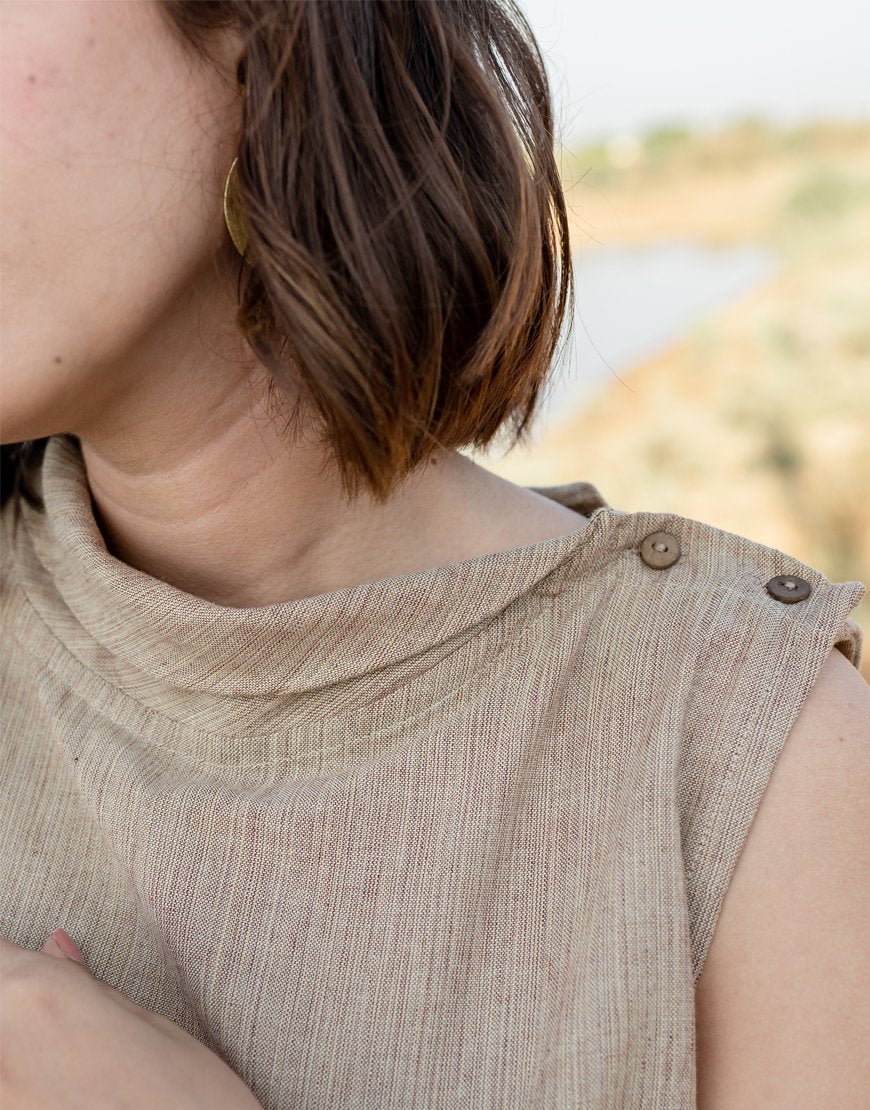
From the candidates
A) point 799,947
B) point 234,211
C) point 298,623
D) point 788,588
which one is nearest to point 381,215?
point 234,211

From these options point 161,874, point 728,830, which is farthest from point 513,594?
point 161,874

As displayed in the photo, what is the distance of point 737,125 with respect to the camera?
1408cm

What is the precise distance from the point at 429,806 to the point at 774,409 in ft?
24.1

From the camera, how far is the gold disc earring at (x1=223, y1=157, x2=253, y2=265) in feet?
2.95

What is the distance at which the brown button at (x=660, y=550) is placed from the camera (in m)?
1.03

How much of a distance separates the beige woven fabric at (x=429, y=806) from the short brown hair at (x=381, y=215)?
161 millimetres

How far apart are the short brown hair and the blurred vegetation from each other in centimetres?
398

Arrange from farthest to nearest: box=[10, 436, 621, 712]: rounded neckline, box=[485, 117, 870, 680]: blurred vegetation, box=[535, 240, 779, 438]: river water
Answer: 1. box=[535, 240, 779, 438]: river water
2. box=[485, 117, 870, 680]: blurred vegetation
3. box=[10, 436, 621, 712]: rounded neckline

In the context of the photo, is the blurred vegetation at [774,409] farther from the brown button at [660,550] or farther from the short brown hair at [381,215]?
the short brown hair at [381,215]

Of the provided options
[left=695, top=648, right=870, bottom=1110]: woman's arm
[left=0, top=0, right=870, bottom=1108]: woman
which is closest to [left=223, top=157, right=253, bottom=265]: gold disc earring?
[left=0, top=0, right=870, bottom=1108]: woman

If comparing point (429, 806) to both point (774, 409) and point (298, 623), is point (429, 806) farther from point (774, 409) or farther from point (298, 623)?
point (774, 409)

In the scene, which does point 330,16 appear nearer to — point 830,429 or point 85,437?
point 85,437

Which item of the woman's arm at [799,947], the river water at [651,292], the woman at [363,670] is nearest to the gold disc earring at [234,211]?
the woman at [363,670]

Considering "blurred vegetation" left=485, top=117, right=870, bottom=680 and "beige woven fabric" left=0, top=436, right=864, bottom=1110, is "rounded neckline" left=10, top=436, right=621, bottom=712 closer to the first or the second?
"beige woven fabric" left=0, top=436, right=864, bottom=1110
